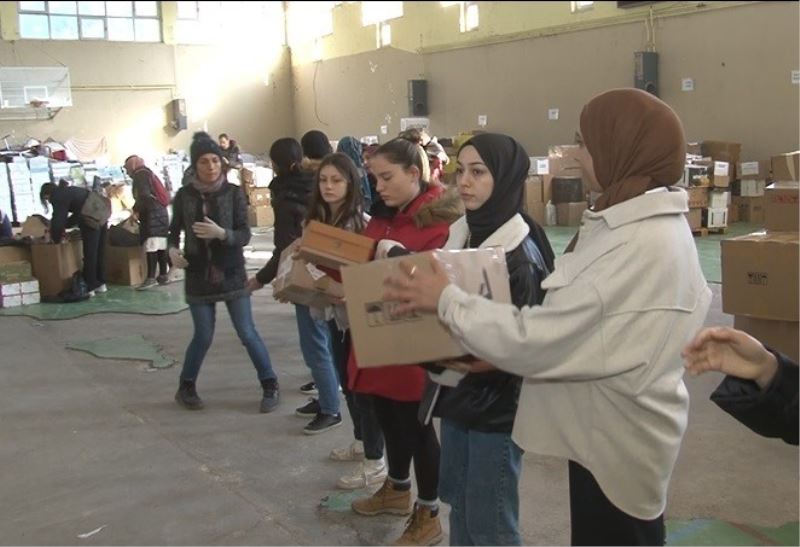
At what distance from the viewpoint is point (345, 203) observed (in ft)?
9.69

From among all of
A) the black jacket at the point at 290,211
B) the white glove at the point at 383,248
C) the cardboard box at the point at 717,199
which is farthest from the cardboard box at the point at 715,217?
the white glove at the point at 383,248

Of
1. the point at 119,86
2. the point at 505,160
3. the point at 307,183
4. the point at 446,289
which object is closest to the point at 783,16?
the point at 307,183

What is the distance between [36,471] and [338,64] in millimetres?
13823

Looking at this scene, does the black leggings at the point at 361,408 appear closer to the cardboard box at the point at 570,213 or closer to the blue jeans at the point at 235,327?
the blue jeans at the point at 235,327

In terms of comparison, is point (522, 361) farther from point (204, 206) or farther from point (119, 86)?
point (119, 86)

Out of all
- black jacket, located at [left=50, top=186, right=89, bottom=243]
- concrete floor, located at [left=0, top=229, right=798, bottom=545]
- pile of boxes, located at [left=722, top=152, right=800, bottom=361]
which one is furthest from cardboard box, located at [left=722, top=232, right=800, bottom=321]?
black jacket, located at [left=50, top=186, right=89, bottom=243]

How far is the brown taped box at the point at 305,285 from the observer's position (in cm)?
271

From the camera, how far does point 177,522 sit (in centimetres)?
282

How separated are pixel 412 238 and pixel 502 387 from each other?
701 mm

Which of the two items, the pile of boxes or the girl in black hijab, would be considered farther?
the pile of boxes

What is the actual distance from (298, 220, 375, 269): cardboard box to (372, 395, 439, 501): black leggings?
565mm

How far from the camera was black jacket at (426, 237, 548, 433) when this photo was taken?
1.84 m

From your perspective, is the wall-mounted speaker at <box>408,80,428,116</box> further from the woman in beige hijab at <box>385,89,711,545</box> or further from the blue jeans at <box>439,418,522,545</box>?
the woman in beige hijab at <box>385,89,711,545</box>

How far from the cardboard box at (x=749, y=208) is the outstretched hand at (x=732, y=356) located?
29.7 ft
